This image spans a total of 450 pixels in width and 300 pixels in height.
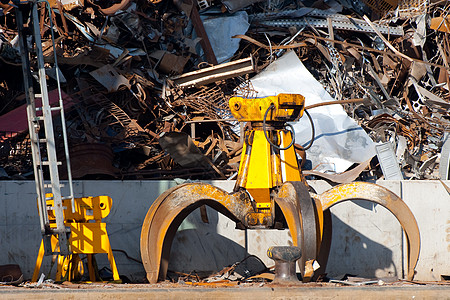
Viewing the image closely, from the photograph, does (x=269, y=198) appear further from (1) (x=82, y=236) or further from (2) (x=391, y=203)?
(1) (x=82, y=236)

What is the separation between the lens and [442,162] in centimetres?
798

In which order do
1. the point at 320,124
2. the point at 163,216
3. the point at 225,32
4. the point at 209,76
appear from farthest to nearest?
the point at 225,32 → the point at 209,76 → the point at 320,124 → the point at 163,216

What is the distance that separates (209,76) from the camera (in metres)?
8.85

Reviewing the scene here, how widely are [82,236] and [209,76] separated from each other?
3.81m

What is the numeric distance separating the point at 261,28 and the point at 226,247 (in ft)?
14.1

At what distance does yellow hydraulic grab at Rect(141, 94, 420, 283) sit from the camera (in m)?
5.34

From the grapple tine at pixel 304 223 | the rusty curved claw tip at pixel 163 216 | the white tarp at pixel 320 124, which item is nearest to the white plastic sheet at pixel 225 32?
the white tarp at pixel 320 124

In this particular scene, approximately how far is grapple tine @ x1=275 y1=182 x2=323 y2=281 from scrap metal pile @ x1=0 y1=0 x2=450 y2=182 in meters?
2.00

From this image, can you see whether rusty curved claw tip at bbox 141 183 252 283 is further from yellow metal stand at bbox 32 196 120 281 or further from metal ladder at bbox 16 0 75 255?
metal ladder at bbox 16 0 75 255

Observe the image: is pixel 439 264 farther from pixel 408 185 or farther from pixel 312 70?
pixel 312 70

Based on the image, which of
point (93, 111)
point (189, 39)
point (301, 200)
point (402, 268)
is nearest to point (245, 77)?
point (189, 39)

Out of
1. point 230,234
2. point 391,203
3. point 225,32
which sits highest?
point 225,32

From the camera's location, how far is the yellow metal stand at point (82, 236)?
5707 mm

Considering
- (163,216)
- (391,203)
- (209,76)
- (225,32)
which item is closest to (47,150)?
(163,216)
